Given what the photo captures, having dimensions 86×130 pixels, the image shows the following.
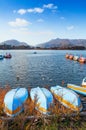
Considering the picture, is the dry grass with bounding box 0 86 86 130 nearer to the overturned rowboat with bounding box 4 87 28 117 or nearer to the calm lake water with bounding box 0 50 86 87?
the overturned rowboat with bounding box 4 87 28 117

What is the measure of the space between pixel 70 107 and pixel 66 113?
1.26m

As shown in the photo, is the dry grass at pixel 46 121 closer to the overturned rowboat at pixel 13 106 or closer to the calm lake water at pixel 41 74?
the overturned rowboat at pixel 13 106

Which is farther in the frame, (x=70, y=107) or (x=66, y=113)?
(x=70, y=107)

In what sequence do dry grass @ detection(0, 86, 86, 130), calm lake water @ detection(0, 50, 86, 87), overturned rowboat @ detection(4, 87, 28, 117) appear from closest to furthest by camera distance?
dry grass @ detection(0, 86, 86, 130) < overturned rowboat @ detection(4, 87, 28, 117) < calm lake water @ detection(0, 50, 86, 87)

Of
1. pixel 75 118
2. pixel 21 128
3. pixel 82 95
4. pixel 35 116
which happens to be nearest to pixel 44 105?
pixel 35 116

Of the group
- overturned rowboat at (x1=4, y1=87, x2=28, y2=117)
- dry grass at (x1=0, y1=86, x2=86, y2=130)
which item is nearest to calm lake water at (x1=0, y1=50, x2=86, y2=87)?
overturned rowboat at (x1=4, y1=87, x2=28, y2=117)

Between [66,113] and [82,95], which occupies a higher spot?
[66,113]

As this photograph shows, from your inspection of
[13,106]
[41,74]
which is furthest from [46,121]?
[41,74]

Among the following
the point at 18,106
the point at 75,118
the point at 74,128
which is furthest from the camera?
the point at 18,106

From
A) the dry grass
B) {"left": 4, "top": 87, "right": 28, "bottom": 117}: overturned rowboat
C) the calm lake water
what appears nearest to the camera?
the dry grass

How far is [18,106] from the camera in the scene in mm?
11344

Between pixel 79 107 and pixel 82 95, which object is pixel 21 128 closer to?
pixel 79 107

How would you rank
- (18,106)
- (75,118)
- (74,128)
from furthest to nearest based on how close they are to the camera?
(18,106) < (75,118) < (74,128)

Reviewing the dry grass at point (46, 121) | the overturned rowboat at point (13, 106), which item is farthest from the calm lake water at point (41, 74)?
the dry grass at point (46, 121)
